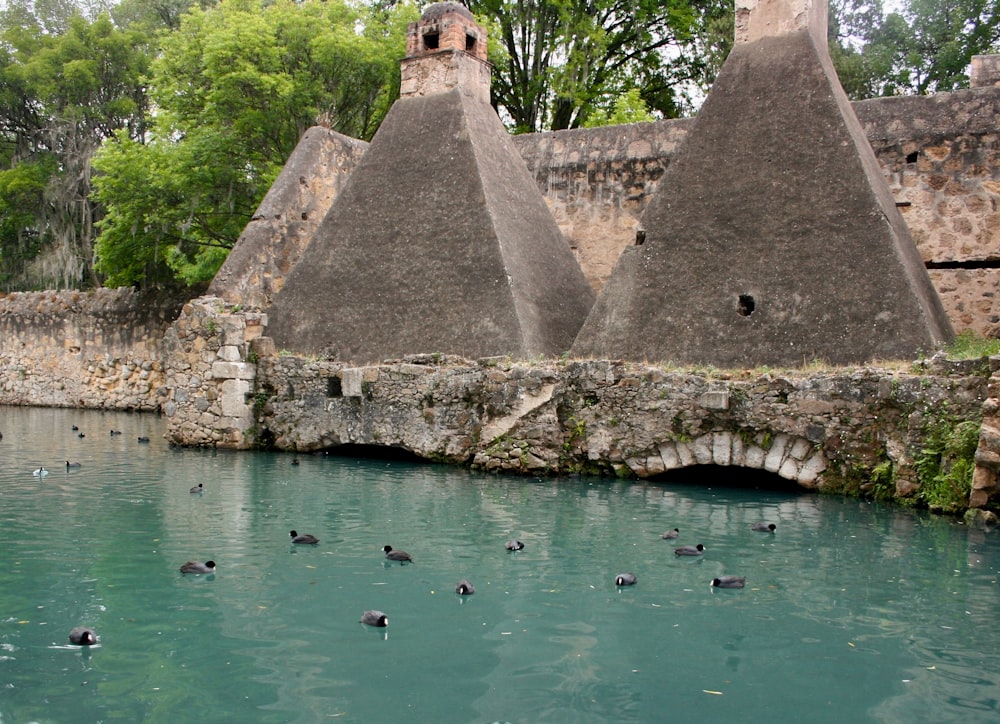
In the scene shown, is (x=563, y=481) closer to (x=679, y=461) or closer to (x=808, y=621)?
(x=679, y=461)

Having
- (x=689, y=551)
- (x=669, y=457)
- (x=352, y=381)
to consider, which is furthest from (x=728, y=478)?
(x=352, y=381)

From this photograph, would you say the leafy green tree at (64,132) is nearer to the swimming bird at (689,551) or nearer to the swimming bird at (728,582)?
the swimming bird at (689,551)

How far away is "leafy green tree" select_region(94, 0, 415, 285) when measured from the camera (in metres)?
23.5

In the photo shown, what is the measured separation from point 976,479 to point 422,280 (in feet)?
27.6

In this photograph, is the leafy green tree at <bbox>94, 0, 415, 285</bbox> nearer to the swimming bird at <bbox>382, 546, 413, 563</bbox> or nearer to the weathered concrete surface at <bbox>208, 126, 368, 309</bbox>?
the weathered concrete surface at <bbox>208, 126, 368, 309</bbox>

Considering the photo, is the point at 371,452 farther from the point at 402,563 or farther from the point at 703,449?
the point at 402,563

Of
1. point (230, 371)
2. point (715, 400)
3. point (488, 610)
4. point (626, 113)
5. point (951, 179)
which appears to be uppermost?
point (626, 113)

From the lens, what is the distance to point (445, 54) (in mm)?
17531

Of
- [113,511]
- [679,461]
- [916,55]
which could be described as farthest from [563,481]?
[916,55]

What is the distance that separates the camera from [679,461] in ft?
41.4

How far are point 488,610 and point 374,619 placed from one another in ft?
2.70

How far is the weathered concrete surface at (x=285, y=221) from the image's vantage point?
17.3 metres

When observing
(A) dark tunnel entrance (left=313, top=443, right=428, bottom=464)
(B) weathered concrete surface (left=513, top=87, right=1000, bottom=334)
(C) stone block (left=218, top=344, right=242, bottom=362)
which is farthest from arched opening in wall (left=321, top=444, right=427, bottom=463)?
(B) weathered concrete surface (left=513, top=87, right=1000, bottom=334)

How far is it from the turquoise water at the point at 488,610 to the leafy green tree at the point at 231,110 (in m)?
13.8
